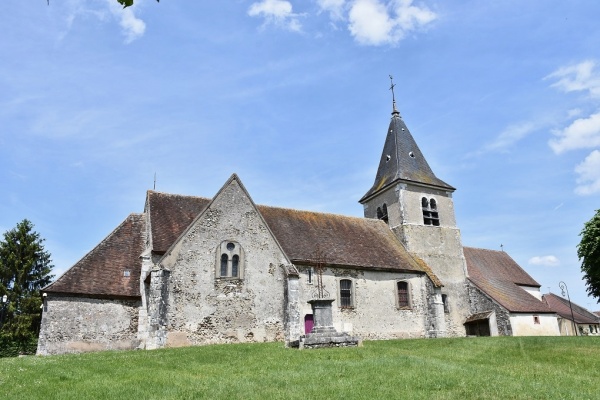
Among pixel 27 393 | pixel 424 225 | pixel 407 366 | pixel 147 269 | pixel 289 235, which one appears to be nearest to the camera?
pixel 27 393

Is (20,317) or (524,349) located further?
(20,317)

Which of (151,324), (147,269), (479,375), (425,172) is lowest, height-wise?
(479,375)

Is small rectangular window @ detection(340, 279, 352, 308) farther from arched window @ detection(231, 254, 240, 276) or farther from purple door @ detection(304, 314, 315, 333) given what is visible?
arched window @ detection(231, 254, 240, 276)

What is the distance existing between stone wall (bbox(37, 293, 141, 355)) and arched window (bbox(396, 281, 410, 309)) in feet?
43.2

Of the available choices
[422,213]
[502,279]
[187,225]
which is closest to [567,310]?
[502,279]

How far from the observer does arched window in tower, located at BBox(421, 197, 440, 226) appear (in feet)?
96.4

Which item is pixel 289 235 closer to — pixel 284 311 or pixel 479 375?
pixel 284 311

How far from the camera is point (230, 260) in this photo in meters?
19.8

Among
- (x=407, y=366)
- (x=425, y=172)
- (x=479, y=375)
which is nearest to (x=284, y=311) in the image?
(x=407, y=366)

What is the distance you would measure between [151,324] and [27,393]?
9.11m

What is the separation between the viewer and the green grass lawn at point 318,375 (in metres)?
8.12

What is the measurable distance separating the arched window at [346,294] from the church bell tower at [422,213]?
17.6ft

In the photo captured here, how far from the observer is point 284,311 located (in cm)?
1981

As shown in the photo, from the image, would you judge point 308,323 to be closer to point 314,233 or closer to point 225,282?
point 225,282
